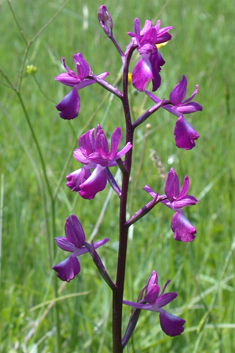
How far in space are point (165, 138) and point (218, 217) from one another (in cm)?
84

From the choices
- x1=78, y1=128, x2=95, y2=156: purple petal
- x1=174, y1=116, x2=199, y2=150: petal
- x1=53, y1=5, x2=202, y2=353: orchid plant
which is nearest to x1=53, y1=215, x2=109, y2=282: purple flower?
x1=53, y1=5, x2=202, y2=353: orchid plant

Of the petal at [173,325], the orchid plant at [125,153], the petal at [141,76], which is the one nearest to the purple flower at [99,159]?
the orchid plant at [125,153]

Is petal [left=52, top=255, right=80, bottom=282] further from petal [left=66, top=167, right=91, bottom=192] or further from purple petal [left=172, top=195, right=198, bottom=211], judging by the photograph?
purple petal [left=172, top=195, right=198, bottom=211]

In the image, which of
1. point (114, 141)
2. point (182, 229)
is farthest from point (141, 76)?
point (182, 229)

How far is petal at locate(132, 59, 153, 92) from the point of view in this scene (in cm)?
104

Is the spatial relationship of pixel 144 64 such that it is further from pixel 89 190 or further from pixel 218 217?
pixel 218 217

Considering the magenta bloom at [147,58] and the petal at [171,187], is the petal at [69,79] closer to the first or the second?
the magenta bloom at [147,58]

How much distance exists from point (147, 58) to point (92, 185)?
349mm

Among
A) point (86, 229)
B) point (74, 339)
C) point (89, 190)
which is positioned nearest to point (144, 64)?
point (89, 190)

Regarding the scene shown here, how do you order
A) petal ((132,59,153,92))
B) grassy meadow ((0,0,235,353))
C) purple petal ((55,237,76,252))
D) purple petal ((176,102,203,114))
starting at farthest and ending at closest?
grassy meadow ((0,0,235,353)) < purple petal ((55,237,76,252)) < purple petal ((176,102,203,114)) < petal ((132,59,153,92))

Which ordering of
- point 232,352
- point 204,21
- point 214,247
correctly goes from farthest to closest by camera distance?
point 204,21 < point 214,247 < point 232,352

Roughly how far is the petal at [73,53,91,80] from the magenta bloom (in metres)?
0.15

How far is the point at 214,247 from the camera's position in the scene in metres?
2.51

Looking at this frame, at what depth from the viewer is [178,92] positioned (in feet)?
3.78
